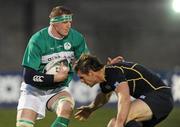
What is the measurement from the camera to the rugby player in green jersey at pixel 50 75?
8180mm

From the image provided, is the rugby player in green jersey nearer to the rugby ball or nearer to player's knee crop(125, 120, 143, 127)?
the rugby ball

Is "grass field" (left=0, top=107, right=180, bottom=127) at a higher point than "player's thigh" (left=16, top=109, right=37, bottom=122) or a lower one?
lower

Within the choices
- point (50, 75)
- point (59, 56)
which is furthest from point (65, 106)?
point (59, 56)


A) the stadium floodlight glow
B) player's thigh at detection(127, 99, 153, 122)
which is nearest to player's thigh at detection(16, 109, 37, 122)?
player's thigh at detection(127, 99, 153, 122)

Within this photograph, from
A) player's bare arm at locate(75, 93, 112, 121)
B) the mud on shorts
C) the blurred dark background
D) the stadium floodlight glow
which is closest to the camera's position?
the mud on shorts

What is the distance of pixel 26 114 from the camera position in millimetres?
8258

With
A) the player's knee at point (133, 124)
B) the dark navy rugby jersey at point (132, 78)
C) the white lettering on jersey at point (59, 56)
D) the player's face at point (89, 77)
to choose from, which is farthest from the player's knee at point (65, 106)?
the player's knee at point (133, 124)

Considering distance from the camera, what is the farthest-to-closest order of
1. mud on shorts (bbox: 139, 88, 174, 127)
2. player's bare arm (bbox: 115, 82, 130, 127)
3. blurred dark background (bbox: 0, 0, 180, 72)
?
1. blurred dark background (bbox: 0, 0, 180, 72)
2. mud on shorts (bbox: 139, 88, 174, 127)
3. player's bare arm (bbox: 115, 82, 130, 127)

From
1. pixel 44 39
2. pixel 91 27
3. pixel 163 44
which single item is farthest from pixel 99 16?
pixel 44 39

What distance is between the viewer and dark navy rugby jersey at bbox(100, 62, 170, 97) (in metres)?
7.38

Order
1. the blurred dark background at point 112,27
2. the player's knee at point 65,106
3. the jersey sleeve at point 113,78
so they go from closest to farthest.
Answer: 1. the jersey sleeve at point 113,78
2. the player's knee at point 65,106
3. the blurred dark background at point 112,27

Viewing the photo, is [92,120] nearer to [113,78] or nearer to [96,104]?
[96,104]

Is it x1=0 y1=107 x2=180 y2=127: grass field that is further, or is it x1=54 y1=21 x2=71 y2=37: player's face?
x1=0 y1=107 x2=180 y2=127: grass field

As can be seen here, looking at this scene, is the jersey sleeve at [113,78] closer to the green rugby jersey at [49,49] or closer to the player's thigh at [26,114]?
the green rugby jersey at [49,49]
